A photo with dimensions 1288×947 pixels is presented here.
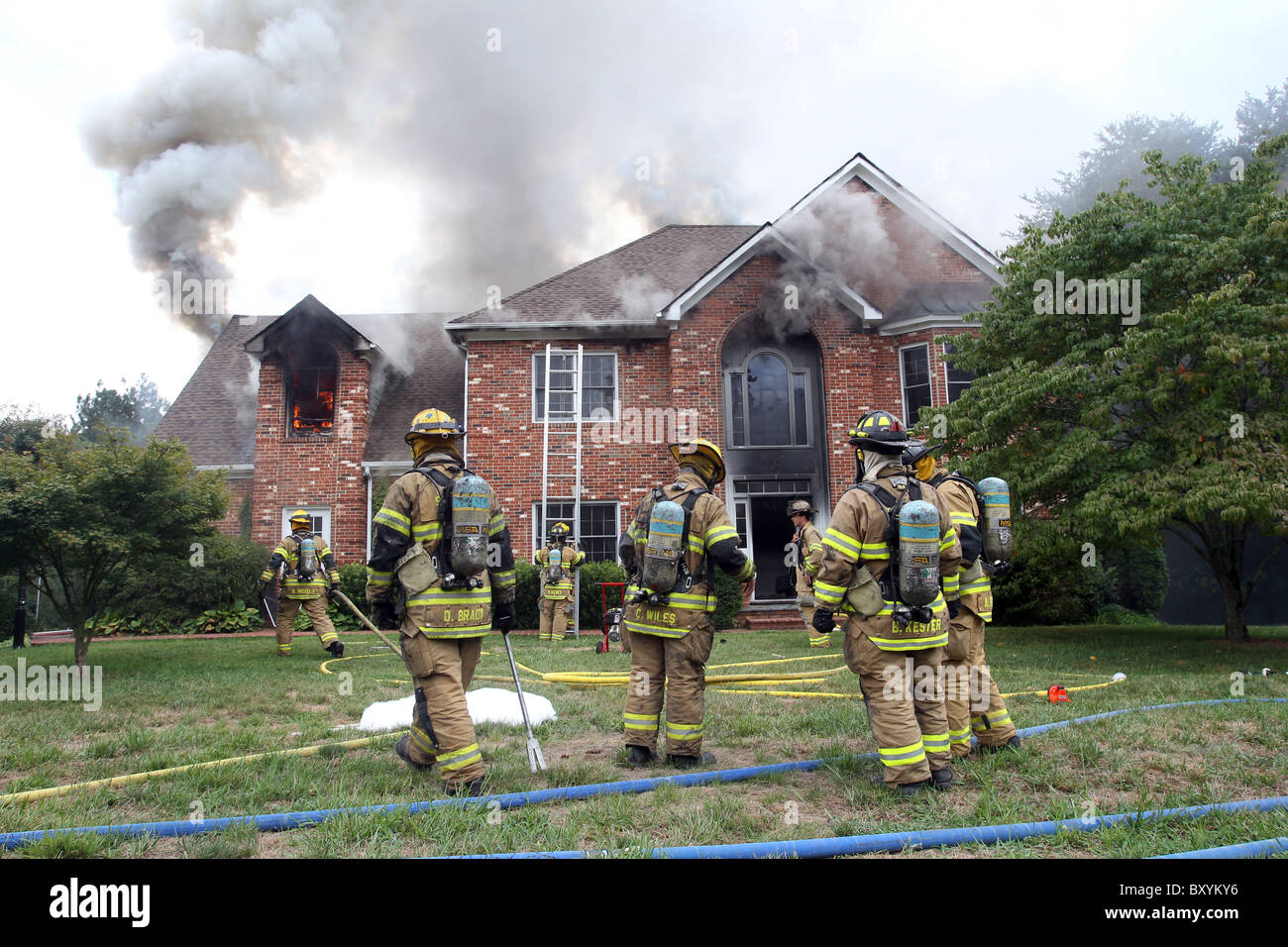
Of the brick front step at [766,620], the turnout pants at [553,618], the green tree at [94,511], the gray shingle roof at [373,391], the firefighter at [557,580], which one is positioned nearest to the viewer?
the green tree at [94,511]

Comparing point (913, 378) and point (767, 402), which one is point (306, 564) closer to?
point (767, 402)

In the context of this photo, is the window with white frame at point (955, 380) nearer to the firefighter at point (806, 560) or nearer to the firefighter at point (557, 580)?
the firefighter at point (806, 560)

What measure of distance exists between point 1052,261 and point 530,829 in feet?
32.7

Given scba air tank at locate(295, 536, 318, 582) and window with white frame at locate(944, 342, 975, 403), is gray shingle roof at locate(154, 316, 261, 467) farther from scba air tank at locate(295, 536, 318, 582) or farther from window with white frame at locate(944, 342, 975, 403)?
window with white frame at locate(944, 342, 975, 403)

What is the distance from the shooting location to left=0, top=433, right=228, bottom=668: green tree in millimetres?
8008

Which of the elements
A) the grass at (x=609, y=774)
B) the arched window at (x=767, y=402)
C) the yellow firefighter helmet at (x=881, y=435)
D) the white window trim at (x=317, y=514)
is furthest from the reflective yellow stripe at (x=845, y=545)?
the white window trim at (x=317, y=514)

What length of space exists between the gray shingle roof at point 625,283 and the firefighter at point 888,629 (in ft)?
39.1

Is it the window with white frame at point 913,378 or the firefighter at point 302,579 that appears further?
the window with white frame at point 913,378

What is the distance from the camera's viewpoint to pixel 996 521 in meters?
5.09

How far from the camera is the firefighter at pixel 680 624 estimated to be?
15.1ft

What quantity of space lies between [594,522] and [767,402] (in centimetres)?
443

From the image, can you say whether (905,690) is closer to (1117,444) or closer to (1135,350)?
(1135,350)

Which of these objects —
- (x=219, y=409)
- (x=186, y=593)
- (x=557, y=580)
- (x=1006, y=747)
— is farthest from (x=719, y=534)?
(x=219, y=409)

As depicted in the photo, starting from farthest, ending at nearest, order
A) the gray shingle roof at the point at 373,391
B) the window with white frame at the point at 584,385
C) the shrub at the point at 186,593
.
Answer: the gray shingle roof at the point at 373,391 → the window with white frame at the point at 584,385 → the shrub at the point at 186,593
